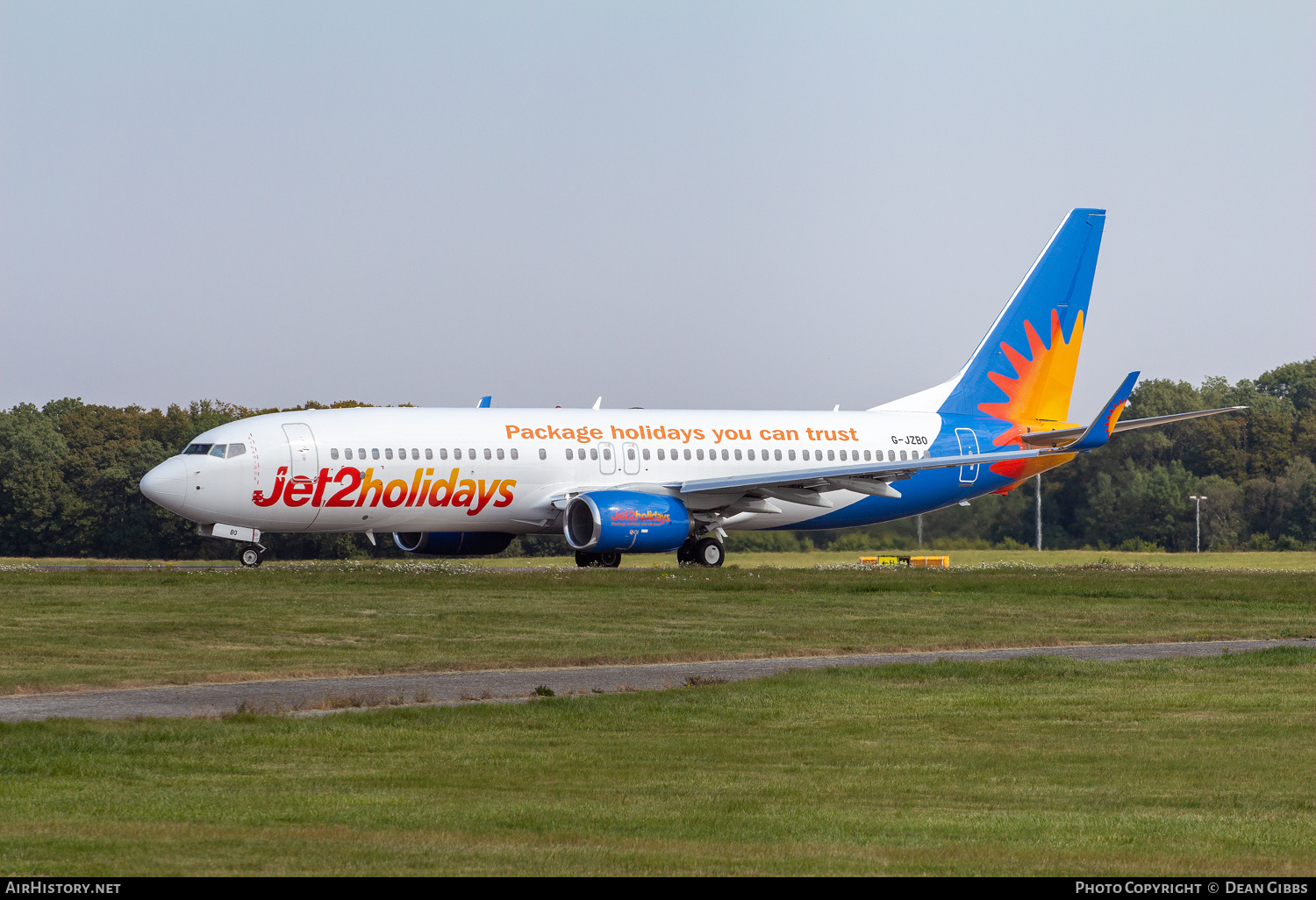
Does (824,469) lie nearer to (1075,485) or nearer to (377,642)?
(377,642)

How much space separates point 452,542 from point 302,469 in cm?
674

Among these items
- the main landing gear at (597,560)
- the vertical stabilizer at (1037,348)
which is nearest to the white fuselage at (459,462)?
the main landing gear at (597,560)

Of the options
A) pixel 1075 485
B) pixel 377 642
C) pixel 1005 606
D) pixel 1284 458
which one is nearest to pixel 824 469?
pixel 1005 606

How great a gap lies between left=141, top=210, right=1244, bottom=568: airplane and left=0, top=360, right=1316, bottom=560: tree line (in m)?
4.25

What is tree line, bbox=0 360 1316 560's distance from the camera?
64812 millimetres

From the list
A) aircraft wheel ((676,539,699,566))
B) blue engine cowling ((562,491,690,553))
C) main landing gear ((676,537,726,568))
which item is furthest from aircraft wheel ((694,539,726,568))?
blue engine cowling ((562,491,690,553))

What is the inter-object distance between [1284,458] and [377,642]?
2946 inches

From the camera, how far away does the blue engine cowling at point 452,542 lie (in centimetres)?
4447

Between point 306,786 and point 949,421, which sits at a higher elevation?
point 949,421

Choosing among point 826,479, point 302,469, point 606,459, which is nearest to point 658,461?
point 606,459

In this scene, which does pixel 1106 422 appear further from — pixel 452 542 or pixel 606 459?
pixel 452 542

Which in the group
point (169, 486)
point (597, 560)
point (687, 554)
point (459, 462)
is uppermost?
point (459, 462)

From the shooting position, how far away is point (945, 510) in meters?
51.9

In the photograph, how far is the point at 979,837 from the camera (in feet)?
35.8
